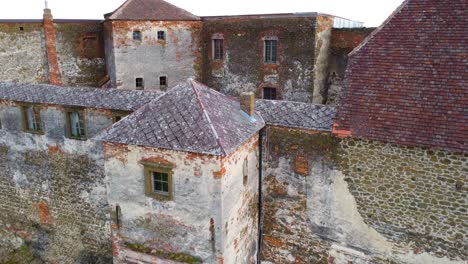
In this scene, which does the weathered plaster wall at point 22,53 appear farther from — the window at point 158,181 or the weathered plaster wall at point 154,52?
the window at point 158,181

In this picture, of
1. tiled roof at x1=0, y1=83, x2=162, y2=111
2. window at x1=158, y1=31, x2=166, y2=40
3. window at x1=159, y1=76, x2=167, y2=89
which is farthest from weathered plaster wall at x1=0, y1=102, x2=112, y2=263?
window at x1=158, y1=31, x2=166, y2=40

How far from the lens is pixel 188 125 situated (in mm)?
9836

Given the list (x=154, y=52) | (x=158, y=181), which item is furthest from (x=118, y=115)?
(x=154, y=52)

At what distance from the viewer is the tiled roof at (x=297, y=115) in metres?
11.4

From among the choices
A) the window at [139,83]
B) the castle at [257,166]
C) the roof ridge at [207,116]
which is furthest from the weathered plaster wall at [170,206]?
the window at [139,83]

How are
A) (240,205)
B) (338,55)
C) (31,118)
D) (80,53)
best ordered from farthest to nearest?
(80,53) → (338,55) → (31,118) → (240,205)

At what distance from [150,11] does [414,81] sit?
53.4ft

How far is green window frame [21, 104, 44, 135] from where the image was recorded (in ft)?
46.4

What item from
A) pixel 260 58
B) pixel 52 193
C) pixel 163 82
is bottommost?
pixel 52 193

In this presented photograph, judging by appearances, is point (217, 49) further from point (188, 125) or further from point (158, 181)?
point (158, 181)

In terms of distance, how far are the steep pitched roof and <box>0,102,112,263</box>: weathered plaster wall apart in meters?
9.12

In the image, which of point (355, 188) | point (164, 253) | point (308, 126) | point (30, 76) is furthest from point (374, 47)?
point (30, 76)

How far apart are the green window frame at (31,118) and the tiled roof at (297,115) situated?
8.07m

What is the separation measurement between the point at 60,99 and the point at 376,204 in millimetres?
10953
